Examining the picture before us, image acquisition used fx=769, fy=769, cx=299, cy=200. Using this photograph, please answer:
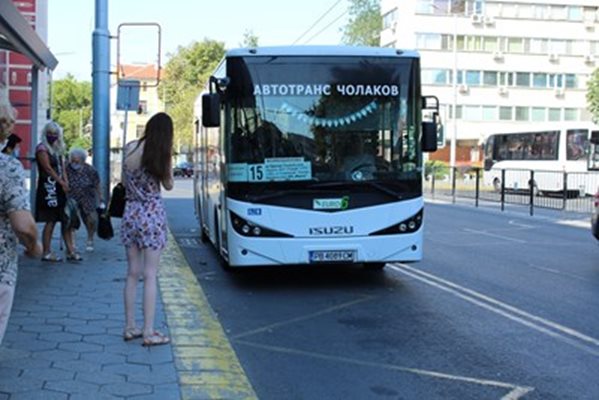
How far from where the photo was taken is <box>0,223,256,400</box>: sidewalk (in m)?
5.04

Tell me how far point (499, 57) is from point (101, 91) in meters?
55.1

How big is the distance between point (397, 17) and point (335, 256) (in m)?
58.1

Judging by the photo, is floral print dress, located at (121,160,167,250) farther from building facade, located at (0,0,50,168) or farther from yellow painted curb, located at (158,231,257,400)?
building facade, located at (0,0,50,168)

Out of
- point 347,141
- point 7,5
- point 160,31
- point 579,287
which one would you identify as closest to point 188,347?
point 347,141

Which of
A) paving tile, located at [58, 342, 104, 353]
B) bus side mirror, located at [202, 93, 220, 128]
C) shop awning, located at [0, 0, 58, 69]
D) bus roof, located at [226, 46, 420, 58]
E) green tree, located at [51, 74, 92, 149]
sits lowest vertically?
paving tile, located at [58, 342, 104, 353]

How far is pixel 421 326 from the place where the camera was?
7488 mm

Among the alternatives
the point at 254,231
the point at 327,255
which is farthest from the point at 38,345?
the point at 327,255

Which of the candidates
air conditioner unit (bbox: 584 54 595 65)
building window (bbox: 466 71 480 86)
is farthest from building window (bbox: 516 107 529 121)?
air conditioner unit (bbox: 584 54 595 65)

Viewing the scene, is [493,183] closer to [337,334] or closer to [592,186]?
[592,186]

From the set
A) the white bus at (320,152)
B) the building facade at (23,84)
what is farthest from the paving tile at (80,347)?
the white bus at (320,152)

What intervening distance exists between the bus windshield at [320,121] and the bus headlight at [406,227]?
1.52ft

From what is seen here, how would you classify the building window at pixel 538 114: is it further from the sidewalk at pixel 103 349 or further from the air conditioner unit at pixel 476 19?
the sidewalk at pixel 103 349

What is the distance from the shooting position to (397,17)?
64.4 m

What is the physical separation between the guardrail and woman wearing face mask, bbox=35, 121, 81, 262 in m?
16.6
